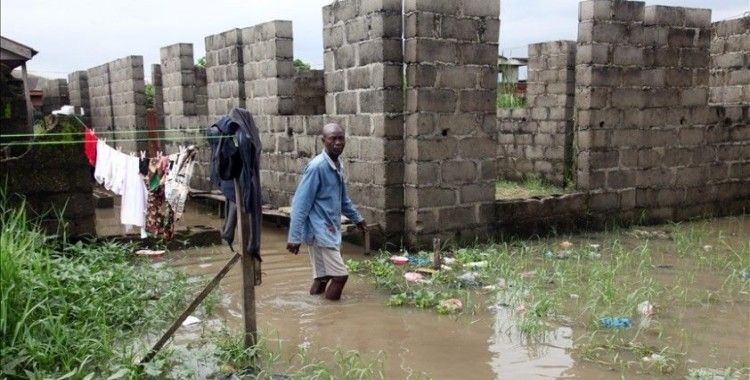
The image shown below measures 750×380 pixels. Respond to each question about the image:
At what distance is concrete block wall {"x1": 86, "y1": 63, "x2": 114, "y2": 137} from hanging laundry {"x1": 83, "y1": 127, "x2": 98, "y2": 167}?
8.66 meters

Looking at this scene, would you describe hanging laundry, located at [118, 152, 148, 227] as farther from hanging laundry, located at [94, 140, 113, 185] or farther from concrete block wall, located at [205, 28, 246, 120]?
concrete block wall, located at [205, 28, 246, 120]

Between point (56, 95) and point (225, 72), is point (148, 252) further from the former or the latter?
point (56, 95)

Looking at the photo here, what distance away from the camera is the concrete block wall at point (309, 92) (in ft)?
40.5

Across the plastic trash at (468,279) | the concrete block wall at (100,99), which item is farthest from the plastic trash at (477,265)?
the concrete block wall at (100,99)

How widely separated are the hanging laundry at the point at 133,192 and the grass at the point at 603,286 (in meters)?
2.36

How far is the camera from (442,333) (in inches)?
187

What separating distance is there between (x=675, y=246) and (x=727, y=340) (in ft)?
10.6

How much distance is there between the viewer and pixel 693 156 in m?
9.25

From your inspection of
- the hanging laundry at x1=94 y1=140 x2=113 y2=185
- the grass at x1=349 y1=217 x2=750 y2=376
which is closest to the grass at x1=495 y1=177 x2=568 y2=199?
the grass at x1=349 y1=217 x2=750 y2=376

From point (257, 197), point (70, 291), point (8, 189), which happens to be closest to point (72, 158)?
point (8, 189)

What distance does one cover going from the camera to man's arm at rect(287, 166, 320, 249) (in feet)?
17.1

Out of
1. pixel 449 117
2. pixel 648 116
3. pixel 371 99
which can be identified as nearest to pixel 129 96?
pixel 371 99

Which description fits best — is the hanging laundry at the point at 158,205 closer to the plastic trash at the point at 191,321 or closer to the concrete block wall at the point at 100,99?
the plastic trash at the point at 191,321

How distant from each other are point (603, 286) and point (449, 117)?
8.52 feet
